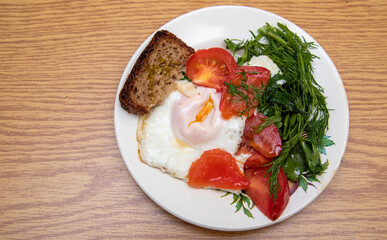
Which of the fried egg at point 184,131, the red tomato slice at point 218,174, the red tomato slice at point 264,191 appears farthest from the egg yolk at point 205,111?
the red tomato slice at point 264,191

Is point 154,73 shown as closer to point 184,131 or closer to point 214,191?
point 184,131

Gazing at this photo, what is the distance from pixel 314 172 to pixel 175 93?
0.97 metres

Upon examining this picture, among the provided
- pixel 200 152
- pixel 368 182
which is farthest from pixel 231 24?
pixel 368 182

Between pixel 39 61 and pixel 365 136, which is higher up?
pixel 39 61

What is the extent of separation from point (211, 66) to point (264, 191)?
84 centimetres

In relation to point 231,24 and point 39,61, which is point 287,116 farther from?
point 39,61

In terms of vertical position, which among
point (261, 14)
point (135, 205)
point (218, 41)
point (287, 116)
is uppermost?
point (261, 14)

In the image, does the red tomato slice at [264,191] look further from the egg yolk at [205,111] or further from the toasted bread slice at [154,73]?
the toasted bread slice at [154,73]

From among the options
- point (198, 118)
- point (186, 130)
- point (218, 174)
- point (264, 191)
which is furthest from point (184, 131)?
point (264, 191)

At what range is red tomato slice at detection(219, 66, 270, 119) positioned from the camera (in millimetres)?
1765

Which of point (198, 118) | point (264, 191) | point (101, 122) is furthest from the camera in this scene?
point (101, 122)

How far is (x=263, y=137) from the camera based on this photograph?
1732 mm

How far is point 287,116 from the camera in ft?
5.92

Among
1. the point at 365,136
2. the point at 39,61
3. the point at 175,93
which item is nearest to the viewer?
the point at 175,93
